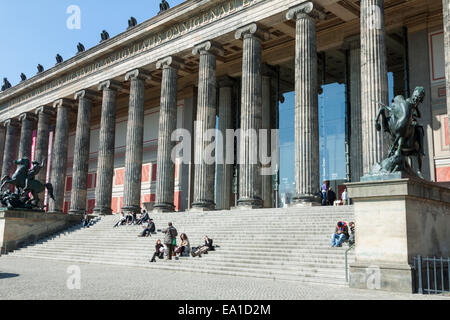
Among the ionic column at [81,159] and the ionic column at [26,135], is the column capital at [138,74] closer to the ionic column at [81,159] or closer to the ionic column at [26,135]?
the ionic column at [81,159]

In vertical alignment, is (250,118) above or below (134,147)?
above

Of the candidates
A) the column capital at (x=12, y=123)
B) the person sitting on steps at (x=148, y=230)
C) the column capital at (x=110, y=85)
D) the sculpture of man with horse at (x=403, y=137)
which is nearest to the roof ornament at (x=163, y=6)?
the column capital at (x=110, y=85)

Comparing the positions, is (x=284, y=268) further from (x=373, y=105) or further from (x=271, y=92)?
(x=271, y=92)

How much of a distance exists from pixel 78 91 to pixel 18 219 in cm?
1267

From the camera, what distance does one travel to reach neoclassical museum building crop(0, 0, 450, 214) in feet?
71.3

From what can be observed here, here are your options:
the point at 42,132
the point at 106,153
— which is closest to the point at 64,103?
the point at 42,132

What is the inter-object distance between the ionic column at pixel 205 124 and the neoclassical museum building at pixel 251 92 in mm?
66

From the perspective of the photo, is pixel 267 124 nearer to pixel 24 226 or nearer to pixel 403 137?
pixel 24 226

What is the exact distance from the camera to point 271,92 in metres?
32.1

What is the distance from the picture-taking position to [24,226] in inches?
1027

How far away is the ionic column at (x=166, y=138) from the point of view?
27.4 m

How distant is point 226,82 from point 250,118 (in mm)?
10551

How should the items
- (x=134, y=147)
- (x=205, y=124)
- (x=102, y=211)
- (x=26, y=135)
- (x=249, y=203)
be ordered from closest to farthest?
1. (x=249, y=203)
2. (x=205, y=124)
3. (x=134, y=147)
4. (x=102, y=211)
5. (x=26, y=135)

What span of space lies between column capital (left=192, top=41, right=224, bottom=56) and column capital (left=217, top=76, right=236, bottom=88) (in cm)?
659
